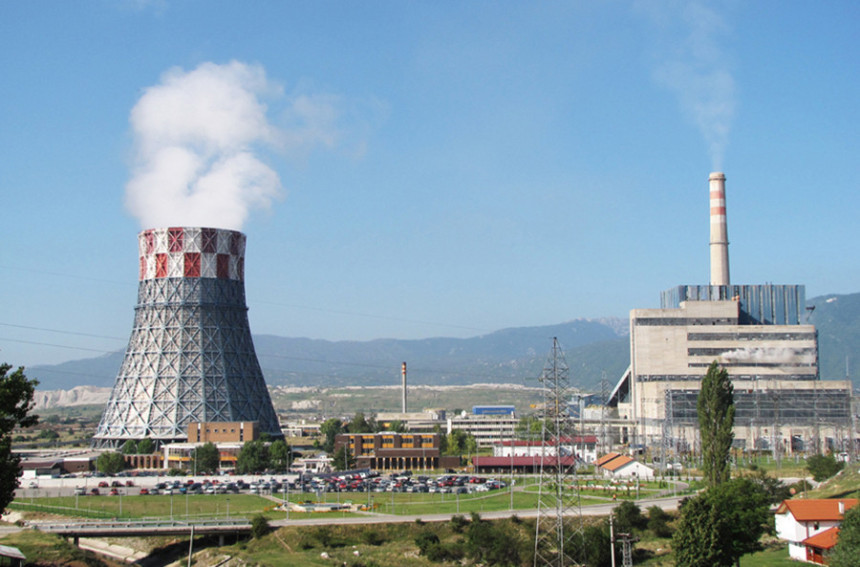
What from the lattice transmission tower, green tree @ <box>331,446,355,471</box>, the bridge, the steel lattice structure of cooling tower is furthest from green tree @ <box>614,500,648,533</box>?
the steel lattice structure of cooling tower

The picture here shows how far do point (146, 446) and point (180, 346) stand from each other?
13751 mm

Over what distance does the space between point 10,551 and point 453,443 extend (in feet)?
317

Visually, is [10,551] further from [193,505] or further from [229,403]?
[229,403]

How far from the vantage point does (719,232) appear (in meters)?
145

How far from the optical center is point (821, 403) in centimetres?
12975

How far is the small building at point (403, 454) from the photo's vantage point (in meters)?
122

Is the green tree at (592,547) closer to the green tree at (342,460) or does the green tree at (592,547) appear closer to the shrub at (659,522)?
the shrub at (659,522)

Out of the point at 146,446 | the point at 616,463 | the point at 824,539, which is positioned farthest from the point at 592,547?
the point at 146,446

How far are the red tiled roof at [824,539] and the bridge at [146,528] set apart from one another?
125ft

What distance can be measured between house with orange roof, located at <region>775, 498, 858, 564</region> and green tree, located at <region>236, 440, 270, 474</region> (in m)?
68.7

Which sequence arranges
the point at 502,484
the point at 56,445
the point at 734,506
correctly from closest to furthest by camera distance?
the point at 734,506
the point at 502,484
the point at 56,445

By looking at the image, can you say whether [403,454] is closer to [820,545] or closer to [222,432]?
[222,432]

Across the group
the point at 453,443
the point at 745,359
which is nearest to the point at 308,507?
the point at 453,443

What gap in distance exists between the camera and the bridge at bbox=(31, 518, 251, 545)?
65.5 meters
